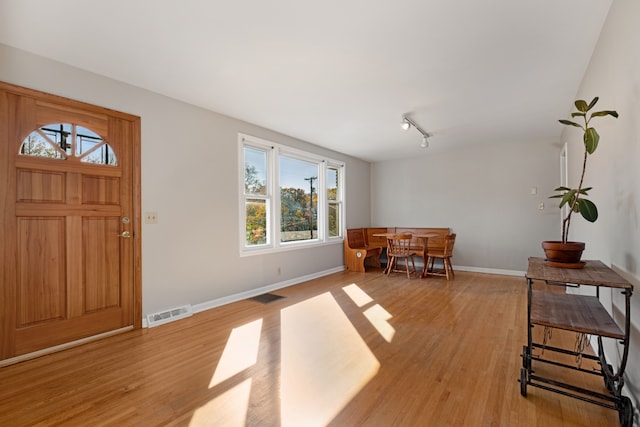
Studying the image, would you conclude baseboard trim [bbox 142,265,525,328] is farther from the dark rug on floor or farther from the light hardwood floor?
the light hardwood floor

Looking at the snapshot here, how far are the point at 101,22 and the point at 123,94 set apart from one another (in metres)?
1.00

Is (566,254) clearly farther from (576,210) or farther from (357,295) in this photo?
(357,295)

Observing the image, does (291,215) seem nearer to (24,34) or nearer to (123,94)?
(123,94)

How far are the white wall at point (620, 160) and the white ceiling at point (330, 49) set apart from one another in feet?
0.98

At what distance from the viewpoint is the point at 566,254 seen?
6.19 ft

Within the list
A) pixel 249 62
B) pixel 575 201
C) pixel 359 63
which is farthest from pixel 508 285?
pixel 249 62

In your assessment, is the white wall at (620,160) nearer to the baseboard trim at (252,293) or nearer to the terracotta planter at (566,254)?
the terracotta planter at (566,254)

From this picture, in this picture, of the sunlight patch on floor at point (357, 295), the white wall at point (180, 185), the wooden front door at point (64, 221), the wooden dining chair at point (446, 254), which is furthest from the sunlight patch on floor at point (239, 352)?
the wooden dining chair at point (446, 254)

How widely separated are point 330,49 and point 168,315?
3069mm

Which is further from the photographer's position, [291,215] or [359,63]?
[291,215]

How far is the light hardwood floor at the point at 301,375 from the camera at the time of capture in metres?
1.67

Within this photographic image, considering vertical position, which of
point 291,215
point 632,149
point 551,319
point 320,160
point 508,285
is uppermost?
point 320,160

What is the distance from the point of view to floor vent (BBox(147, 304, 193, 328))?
307 centimetres

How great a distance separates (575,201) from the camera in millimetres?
1818
